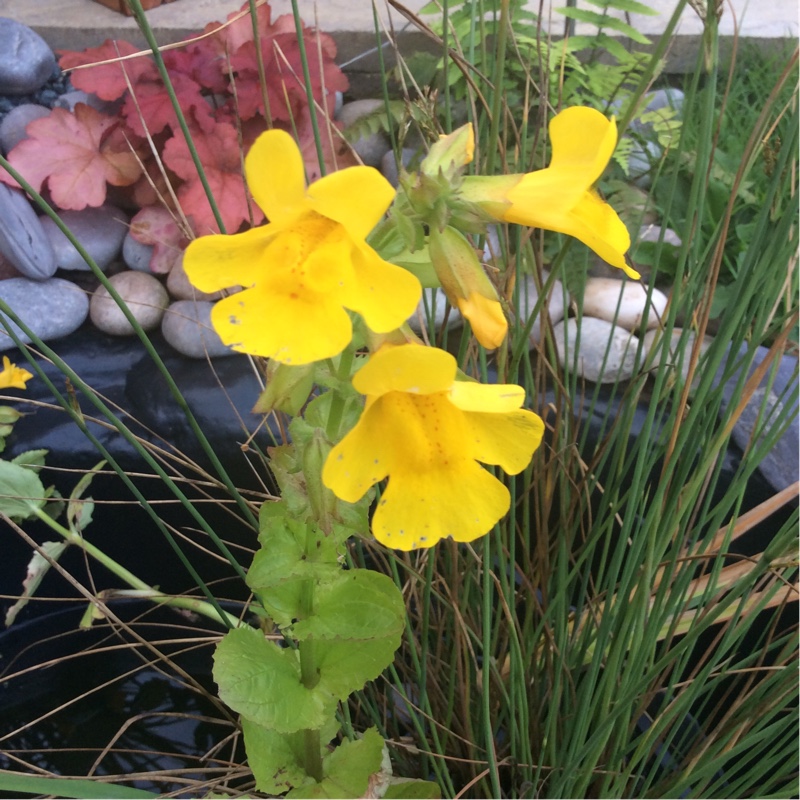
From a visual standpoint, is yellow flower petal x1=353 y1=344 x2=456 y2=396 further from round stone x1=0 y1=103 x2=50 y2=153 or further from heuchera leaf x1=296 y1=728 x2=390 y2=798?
round stone x1=0 y1=103 x2=50 y2=153

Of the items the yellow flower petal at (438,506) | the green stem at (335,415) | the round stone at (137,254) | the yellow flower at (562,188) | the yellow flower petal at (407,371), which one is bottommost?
the round stone at (137,254)

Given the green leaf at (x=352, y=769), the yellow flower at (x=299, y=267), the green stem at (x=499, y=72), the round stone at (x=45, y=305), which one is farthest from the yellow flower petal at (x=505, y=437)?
the round stone at (x=45, y=305)

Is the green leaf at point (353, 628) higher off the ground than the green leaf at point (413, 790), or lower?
higher

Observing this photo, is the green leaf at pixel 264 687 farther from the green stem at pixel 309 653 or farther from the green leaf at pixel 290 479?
the green leaf at pixel 290 479

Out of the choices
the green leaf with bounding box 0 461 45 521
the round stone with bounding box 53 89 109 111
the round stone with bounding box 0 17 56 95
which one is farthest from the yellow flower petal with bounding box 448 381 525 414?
the round stone with bounding box 0 17 56 95

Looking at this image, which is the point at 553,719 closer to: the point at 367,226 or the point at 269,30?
the point at 367,226

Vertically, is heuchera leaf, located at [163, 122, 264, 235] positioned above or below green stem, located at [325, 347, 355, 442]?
below

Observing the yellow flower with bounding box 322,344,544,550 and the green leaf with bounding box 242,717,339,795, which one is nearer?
the yellow flower with bounding box 322,344,544,550
